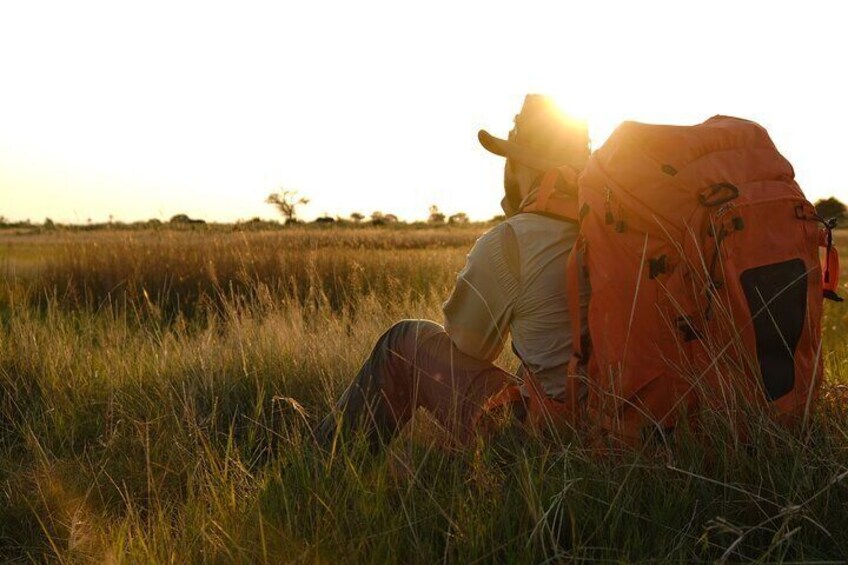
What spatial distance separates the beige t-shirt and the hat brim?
31 cm

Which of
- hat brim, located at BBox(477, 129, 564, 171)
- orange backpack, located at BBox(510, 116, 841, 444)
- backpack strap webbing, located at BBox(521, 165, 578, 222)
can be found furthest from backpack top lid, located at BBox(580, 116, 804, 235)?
hat brim, located at BBox(477, 129, 564, 171)

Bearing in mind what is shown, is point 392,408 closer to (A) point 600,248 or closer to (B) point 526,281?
(B) point 526,281

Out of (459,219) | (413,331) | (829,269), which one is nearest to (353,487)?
(413,331)

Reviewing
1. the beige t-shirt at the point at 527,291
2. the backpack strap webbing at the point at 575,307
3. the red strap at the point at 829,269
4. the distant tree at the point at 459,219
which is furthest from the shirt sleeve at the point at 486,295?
the distant tree at the point at 459,219

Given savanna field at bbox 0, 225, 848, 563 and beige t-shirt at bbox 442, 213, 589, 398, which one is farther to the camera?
beige t-shirt at bbox 442, 213, 589, 398

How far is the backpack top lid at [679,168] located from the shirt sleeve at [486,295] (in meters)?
0.36

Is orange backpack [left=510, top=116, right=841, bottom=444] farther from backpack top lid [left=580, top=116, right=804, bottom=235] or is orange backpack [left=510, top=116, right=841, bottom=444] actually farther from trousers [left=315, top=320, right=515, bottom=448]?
trousers [left=315, top=320, right=515, bottom=448]

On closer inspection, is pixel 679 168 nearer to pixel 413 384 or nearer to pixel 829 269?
pixel 829 269

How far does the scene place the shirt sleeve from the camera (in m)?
2.93

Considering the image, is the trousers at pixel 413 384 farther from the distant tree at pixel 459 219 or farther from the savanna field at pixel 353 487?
the distant tree at pixel 459 219

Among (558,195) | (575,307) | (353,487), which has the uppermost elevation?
(558,195)

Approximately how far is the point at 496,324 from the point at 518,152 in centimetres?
67

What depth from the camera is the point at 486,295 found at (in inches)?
118

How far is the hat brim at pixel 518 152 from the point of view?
10.4 ft
